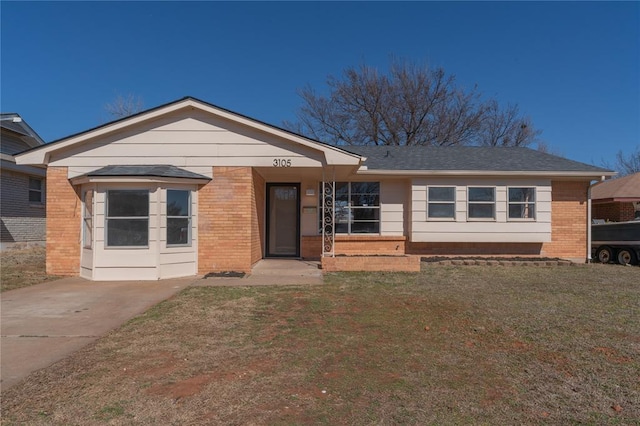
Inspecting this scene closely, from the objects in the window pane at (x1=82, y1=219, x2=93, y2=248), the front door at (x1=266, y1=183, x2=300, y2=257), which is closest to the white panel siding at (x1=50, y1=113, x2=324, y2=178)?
the window pane at (x1=82, y1=219, x2=93, y2=248)

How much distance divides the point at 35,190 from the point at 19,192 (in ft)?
4.61

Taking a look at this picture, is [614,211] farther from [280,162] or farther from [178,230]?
[178,230]

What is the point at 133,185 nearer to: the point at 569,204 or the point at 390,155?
the point at 390,155

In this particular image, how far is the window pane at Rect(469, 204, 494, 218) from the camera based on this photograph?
1358 centimetres

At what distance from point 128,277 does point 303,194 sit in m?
6.01

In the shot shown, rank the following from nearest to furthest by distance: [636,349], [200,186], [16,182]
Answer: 1. [636,349]
2. [200,186]
3. [16,182]

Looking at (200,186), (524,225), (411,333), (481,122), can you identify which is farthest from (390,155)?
(481,122)

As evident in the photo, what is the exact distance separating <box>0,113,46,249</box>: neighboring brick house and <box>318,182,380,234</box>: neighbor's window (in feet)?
43.2

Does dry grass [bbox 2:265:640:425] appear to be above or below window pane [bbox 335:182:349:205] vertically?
below

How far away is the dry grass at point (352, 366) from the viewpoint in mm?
3221

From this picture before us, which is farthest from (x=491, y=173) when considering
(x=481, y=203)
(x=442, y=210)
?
(x=442, y=210)

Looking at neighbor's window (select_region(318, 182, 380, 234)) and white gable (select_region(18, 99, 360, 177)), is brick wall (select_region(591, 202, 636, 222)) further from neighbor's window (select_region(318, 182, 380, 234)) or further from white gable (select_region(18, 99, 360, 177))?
white gable (select_region(18, 99, 360, 177))

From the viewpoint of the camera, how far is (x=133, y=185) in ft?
31.4

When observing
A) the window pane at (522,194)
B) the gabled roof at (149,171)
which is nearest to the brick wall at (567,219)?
the window pane at (522,194)
